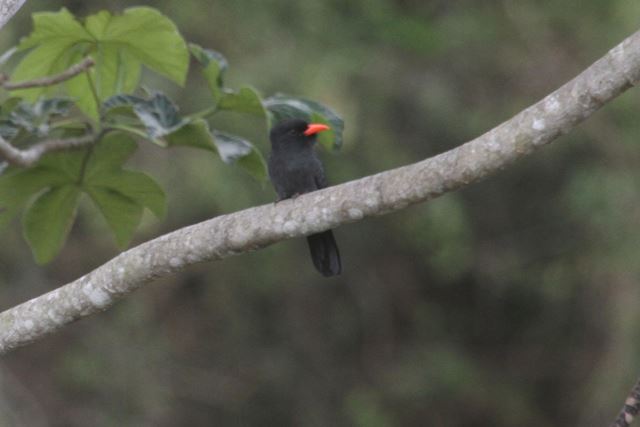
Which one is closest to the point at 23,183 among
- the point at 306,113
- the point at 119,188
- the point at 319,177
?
the point at 119,188

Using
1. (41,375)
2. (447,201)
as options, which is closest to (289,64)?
(447,201)

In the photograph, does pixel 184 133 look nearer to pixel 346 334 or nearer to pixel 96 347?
pixel 96 347

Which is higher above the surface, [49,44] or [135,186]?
[49,44]

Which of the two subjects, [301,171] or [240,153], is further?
[301,171]

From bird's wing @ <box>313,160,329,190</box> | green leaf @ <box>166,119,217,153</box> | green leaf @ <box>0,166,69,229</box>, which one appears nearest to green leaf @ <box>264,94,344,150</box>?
green leaf @ <box>166,119,217,153</box>

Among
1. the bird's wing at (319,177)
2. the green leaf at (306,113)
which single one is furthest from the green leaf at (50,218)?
the bird's wing at (319,177)

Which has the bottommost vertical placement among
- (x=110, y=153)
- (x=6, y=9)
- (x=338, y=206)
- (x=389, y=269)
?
(x=389, y=269)

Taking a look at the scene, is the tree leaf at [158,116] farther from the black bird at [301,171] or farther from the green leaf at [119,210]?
the black bird at [301,171]

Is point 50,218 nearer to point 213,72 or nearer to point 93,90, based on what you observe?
point 93,90

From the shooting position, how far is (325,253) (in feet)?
13.2

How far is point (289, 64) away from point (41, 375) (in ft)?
9.01

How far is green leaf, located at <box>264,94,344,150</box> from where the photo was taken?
3.15 m

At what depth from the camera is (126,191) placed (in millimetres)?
3137

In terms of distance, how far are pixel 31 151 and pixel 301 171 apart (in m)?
1.62
